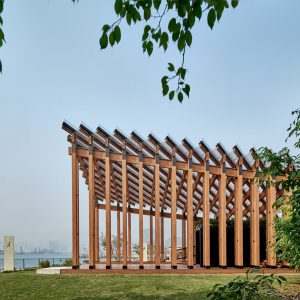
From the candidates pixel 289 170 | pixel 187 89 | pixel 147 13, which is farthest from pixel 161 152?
pixel 147 13

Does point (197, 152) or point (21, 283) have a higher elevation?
point (197, 152)

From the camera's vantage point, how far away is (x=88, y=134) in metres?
19.6

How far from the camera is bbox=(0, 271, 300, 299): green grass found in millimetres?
12688

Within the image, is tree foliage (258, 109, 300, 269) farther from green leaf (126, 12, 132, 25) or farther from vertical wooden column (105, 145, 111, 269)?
vertical wooden column (105, 145, 111, 269)

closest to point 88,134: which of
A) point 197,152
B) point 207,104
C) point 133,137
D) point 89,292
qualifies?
point 133,137

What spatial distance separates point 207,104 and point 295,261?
6.03 metres

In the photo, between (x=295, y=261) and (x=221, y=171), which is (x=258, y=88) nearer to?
(x=295, y=261)

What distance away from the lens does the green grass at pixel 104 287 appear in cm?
1269

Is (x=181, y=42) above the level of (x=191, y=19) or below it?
below

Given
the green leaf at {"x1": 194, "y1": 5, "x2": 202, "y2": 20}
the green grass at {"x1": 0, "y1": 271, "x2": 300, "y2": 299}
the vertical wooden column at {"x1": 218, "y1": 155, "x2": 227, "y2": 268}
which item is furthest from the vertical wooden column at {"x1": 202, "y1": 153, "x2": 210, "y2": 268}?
the green leaf at {"x1": 194, "y1": 5, "x2": 202, "y2": 20}

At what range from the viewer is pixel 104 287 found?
14023mm

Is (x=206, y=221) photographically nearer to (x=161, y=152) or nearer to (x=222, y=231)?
(x=222, y=231)

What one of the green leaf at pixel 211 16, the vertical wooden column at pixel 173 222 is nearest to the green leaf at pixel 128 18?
the green leaf at pixel 211 16

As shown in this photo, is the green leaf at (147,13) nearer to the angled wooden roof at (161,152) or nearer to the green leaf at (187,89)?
the green leaf at (187,89)
